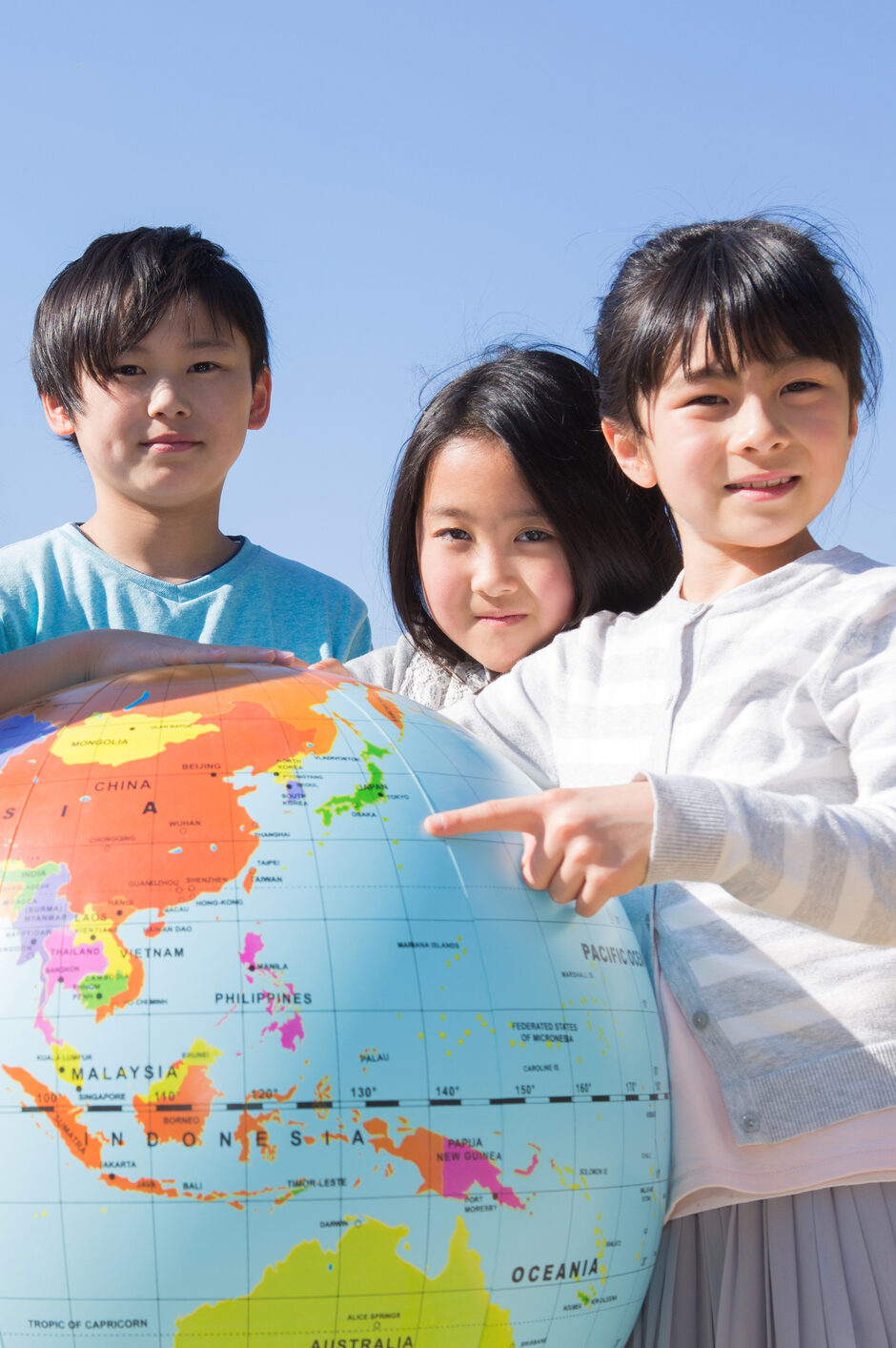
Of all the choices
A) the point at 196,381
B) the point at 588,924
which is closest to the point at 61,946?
the point at 588,924

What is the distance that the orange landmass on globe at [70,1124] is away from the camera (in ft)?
4.85

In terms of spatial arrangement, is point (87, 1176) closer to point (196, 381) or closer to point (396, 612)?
point (396, 612)

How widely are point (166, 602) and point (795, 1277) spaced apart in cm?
227

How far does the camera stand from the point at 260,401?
3.87 meters

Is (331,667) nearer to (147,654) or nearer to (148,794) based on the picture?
(147,654)

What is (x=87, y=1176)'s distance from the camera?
4.84ft

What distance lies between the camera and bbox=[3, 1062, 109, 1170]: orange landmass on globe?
1.48 m

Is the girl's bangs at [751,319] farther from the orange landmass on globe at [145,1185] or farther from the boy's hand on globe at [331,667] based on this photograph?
the orange landmass on globe at [145,1185]

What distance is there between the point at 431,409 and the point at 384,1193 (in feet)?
6.88

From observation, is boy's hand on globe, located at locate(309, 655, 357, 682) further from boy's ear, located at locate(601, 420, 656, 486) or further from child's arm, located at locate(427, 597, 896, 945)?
boy's ear, located at locate(601, 420, 656, 486)

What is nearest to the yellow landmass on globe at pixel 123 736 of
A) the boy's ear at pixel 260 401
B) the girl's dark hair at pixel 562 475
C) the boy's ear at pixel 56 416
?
the girl's dark hair at pixel 562 475

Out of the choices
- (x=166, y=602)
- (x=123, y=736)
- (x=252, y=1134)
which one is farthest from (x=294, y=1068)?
(x=166, y=602)

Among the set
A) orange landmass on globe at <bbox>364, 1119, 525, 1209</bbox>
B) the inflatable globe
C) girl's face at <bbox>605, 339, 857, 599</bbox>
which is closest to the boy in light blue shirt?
girl's face at <bbox>605, 339, 857, 599</bbox>

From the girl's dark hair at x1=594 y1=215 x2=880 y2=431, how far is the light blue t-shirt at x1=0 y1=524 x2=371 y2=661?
1.26 meters
